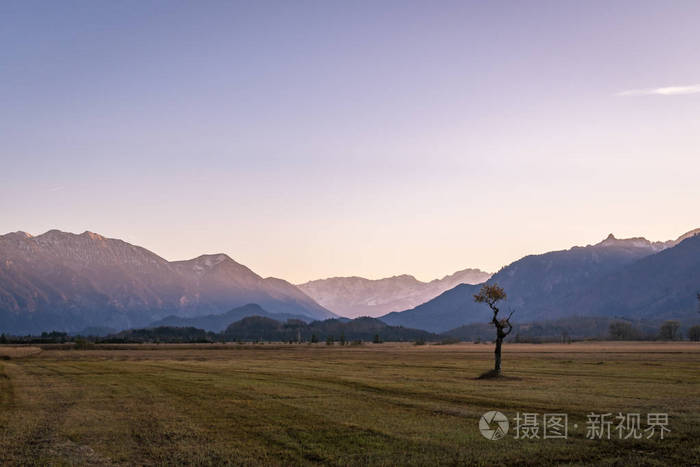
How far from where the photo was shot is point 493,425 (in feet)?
87.8

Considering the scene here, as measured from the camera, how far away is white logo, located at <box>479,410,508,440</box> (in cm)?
2445

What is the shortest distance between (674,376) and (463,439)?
126 ft

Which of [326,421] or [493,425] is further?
[326,421]

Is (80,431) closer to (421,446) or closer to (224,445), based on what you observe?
(224,445)

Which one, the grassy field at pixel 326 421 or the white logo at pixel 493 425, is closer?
the grassy field at pixel 326 421

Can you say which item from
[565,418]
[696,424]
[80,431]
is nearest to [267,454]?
[80,431]

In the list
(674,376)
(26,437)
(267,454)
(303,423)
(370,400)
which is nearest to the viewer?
(267,454)

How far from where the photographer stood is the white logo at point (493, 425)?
24453mm

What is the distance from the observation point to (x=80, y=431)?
26766mm

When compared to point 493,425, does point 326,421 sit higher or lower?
lower

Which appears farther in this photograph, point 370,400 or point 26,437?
point 370,400

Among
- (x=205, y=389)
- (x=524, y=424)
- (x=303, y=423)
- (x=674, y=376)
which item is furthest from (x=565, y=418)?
(x=674, y=376)

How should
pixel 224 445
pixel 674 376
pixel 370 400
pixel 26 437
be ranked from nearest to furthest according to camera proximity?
pixel 224 445 → pixel 26 437 → pixel 370 400 → pixel 674 376

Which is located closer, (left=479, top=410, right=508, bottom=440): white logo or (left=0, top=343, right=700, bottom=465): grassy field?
(left=0, top=343, right=700, bottom=465): grassy field
